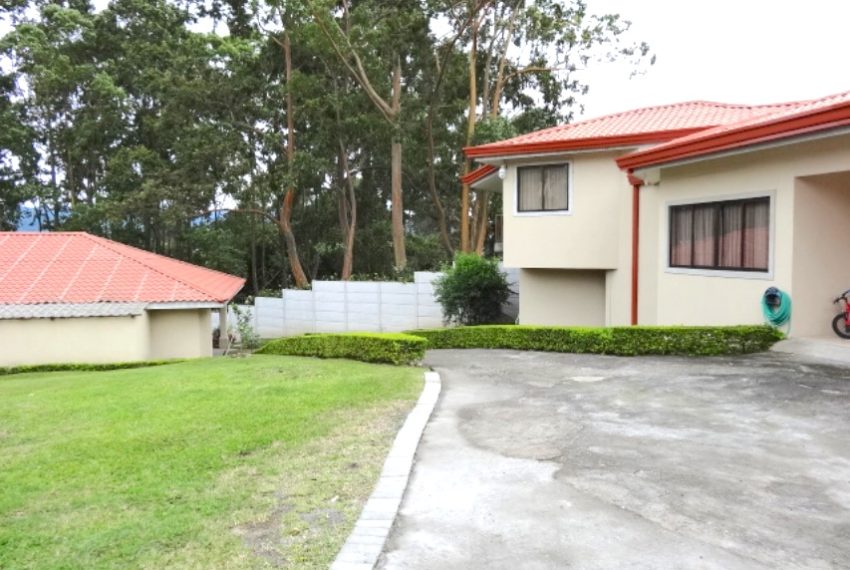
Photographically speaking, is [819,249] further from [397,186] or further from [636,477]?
[397,186]

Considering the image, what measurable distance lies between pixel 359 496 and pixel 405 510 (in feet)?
1.13

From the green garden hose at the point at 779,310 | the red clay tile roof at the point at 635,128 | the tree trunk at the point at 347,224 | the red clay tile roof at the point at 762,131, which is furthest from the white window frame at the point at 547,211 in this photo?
the tree trunk at the point at 347,224

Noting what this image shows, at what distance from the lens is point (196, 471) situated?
15.0 ft

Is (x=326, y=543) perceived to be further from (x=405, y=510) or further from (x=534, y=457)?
(x=534, y=457)

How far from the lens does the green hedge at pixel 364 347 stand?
381 inches

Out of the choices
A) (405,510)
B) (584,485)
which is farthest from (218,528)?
(584,485)

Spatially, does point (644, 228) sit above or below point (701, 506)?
above

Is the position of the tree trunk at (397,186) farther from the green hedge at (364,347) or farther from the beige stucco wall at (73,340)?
the green hedge at (364,347)

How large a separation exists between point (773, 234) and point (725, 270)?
123 centimetres

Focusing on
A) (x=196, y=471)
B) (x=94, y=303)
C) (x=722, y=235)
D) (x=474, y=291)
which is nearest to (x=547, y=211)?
(x=474, y=291)

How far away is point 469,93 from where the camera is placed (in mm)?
26734

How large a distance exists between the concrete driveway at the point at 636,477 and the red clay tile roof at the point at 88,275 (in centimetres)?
1223

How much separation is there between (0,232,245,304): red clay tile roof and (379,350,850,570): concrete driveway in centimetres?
1223

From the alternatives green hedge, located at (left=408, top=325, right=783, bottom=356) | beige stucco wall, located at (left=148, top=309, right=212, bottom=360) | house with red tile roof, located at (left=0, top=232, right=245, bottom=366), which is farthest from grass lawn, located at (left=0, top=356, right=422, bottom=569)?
beige stucco wall, located at (left=148, top=309, right=212, bottom=360)
